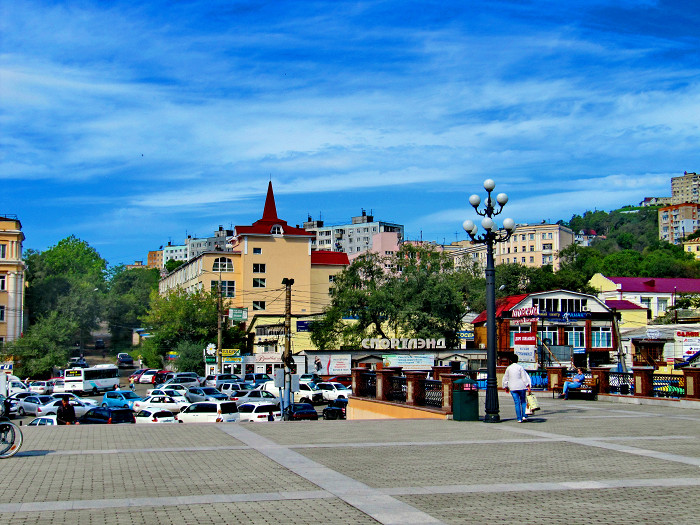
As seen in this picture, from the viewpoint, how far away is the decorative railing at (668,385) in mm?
25688

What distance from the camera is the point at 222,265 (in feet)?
300

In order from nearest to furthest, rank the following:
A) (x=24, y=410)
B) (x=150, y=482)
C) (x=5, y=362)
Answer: (x=150, y=482), (x=24, y=410), (x=5, y=362)

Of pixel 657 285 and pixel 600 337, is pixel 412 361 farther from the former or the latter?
pixel 657 285

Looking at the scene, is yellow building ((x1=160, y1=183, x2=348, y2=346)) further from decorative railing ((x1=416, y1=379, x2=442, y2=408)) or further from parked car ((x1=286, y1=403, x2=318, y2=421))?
decorative railing ((x1=416, y1=379, x2=442, y2=408))

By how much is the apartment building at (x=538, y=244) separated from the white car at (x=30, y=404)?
425 ft

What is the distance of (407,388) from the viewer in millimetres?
23594

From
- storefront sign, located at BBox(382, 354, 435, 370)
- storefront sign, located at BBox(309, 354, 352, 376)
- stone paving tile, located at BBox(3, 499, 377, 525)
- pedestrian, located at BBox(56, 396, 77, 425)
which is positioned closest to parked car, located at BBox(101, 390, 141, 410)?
pedestrian, located at BBox(56, 396, 77, 425)

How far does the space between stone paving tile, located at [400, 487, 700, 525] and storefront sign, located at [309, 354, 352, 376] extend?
47198 mm

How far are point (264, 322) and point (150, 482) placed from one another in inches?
2780

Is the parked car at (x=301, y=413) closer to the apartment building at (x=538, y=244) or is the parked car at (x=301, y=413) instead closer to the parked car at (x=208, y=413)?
the parked car at (x=208, y=413)

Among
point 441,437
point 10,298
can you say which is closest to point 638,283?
point 10,298

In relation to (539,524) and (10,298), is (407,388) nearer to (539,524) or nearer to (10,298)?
(539,524)

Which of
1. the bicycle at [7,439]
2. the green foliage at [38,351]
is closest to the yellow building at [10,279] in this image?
the green foliage at [38,351]

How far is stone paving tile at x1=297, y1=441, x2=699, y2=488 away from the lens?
10.9 meters
